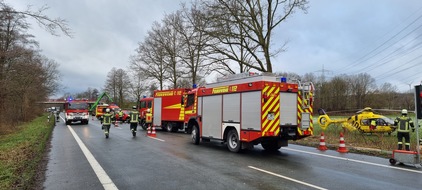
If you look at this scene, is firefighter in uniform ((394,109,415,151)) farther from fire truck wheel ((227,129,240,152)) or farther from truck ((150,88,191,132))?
truck ((150,88,191,132))

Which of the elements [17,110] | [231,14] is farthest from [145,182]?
[17,110]

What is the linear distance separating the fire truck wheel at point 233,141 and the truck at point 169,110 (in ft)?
A: 34.4

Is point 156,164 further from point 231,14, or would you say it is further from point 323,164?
point 231,14

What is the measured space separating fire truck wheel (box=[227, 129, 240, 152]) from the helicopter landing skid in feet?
15.8

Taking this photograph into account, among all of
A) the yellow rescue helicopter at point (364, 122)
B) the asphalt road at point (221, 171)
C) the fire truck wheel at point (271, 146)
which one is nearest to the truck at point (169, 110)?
the yellow rescue helicopter at point (364, 122)

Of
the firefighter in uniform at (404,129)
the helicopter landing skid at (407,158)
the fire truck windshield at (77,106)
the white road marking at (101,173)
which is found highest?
the fire truck windshield at (77,106)

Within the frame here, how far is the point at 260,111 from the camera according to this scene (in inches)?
422

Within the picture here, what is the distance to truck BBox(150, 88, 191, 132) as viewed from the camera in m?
23.1

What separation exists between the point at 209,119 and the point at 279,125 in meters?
3.50

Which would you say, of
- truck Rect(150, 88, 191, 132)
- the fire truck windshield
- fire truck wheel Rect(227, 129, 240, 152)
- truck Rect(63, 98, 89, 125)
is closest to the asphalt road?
fire truck wheel Rect(227, 129, 240, 152)

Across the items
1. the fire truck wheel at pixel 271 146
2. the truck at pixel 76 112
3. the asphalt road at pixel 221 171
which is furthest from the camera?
the truck at pixel 76 112

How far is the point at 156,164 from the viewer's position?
8.98 meters

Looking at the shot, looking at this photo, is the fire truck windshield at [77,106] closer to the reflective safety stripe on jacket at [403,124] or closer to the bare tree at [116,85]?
the reflective safety stripe on jacket at [403,124]

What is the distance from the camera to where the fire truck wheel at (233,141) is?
38.1 ft
